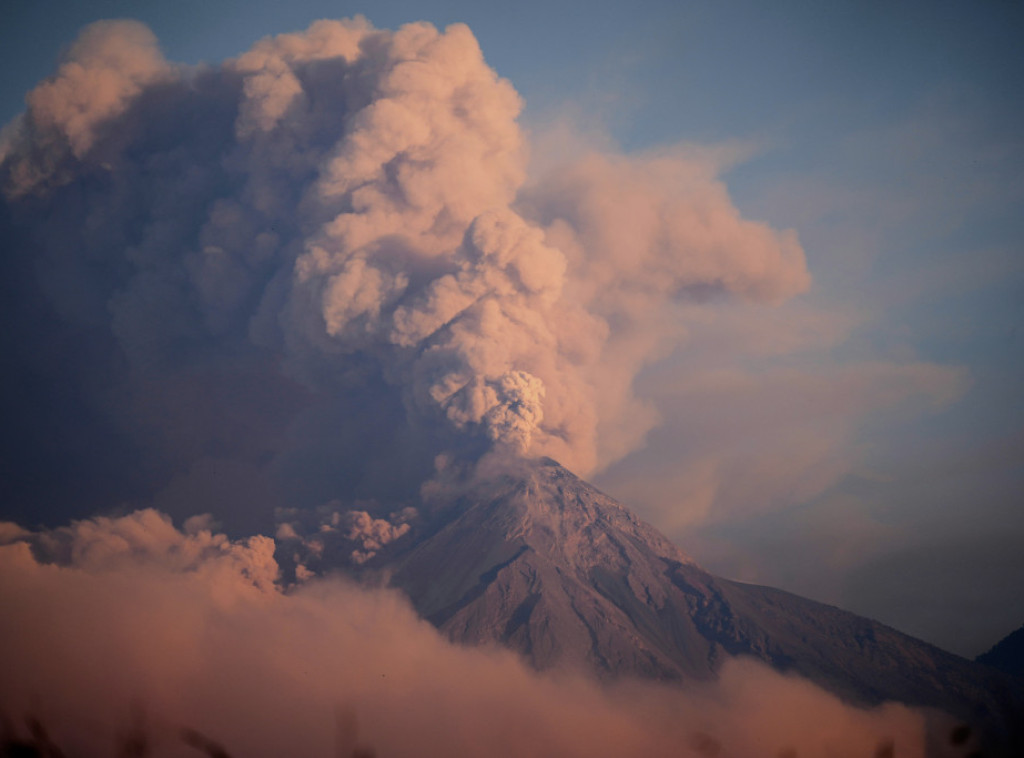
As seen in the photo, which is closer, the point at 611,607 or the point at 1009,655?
the point at 611,607

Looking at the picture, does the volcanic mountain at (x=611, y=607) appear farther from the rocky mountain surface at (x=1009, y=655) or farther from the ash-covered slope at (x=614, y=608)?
the rocky mountain surface at (x=1009, y=655)

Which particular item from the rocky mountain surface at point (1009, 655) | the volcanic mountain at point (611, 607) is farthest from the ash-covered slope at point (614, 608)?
the rocky mountain surface at point (1009, 655)

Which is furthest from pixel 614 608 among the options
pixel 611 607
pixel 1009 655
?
pixel 1009 655

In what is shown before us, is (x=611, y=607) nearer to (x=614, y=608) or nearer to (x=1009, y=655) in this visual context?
(x=614, y=608)

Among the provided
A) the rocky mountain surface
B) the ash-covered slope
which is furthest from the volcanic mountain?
the rocky mountain surface

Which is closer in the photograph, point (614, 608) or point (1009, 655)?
point (614, 608)

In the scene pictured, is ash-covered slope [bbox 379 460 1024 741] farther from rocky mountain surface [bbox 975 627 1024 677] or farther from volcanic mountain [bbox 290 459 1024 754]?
→ rocky mountain surface [bbox 975 627 1024 677]
